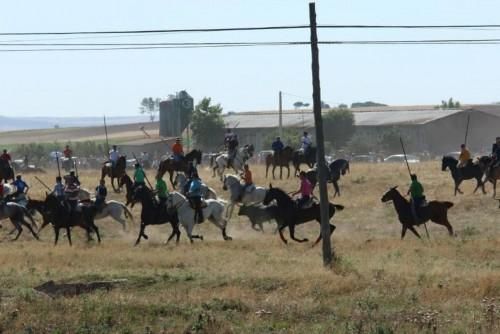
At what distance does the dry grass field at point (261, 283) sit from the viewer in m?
20.8

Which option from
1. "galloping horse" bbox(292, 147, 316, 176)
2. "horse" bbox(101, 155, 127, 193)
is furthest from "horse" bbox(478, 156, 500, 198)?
"horse" bbox(101, 155, 127, 193)

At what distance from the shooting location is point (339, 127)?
122m

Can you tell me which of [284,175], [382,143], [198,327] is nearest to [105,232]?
[284,175]

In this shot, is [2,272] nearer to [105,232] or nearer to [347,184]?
[105,232]

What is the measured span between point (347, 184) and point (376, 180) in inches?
66.5

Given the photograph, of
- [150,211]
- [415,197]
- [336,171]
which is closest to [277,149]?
[336,171]

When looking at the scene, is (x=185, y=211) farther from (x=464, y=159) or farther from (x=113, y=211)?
(x=464, y=159)

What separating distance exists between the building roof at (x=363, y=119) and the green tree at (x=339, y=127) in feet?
5.57

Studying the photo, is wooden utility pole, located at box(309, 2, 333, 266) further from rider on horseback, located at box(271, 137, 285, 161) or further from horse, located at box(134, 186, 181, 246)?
rider on horseback, located at box(271, 137, 285, 161)

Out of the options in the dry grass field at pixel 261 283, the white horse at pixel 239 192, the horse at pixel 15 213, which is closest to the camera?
the dry grass field at pixel 261 283

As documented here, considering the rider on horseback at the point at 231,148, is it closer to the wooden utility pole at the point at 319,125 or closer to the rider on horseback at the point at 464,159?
the rider on horseback at the point at 464,159

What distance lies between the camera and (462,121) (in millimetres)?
117938

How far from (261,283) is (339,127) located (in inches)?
3824

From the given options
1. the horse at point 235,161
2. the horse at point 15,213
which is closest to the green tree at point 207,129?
the horse at point 235,161
